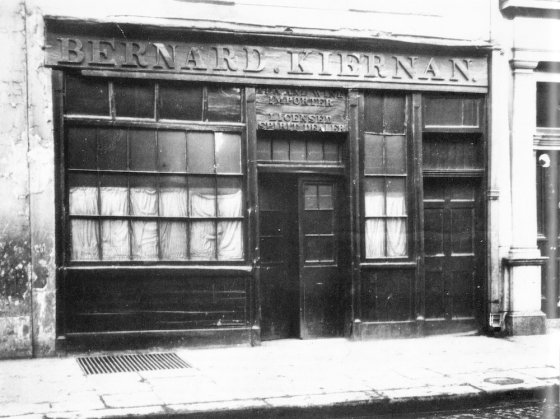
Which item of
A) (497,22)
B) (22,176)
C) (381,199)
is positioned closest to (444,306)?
(381,199)

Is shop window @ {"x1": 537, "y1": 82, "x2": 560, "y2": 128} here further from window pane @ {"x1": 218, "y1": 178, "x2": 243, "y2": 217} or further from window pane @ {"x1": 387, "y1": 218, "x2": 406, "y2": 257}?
window pane @ {"x1": 218, "y1": 178, "x2": 243, "y2": 217}

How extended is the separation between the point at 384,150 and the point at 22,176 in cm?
469

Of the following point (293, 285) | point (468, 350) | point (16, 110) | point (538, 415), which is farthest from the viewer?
point (293, 285)

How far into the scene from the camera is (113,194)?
8.52 meters

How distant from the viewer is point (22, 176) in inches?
317

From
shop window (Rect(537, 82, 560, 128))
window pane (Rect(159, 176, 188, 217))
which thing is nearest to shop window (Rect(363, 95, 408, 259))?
shop window (Rect(537, 82, 560, 128))

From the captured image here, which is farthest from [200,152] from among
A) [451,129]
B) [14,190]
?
[451,129]

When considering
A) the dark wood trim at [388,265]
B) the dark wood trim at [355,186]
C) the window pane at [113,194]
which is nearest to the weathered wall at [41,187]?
the window pane at [113,194]

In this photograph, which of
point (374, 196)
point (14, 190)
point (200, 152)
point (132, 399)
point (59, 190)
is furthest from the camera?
point (374, 196)

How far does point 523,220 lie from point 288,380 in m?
4.63

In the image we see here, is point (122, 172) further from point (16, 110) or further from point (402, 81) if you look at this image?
point (402, 81)

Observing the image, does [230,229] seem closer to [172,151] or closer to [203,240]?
[203,240]

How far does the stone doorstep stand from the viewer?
5855 millimetres

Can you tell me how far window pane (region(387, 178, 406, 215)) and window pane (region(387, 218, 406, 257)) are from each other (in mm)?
126
